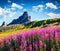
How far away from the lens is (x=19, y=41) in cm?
719

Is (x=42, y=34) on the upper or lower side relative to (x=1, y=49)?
upper

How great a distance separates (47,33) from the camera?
6.69 metres

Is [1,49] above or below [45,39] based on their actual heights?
below

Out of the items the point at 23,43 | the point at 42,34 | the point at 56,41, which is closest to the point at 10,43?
the point at 23,43

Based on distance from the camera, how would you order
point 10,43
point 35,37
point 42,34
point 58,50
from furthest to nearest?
point 10,43
point 35,37
point 42,34
point 58,50

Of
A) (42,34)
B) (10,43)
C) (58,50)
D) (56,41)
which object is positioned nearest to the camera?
(58,50)

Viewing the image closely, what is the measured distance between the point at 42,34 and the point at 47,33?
0.20 metres

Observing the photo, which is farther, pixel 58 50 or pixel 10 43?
pixel 10 43

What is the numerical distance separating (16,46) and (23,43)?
54cm

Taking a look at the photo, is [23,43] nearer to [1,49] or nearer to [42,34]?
[42,34]

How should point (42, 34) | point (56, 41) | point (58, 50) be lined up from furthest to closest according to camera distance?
1. point (42, 34)
2. point (56, 41)
3. point (58, 50)

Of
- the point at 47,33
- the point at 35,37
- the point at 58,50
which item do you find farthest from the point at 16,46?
the point at 58,50

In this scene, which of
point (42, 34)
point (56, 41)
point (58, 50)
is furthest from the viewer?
point (42, 34)

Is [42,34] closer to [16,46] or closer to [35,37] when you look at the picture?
[35,37]
